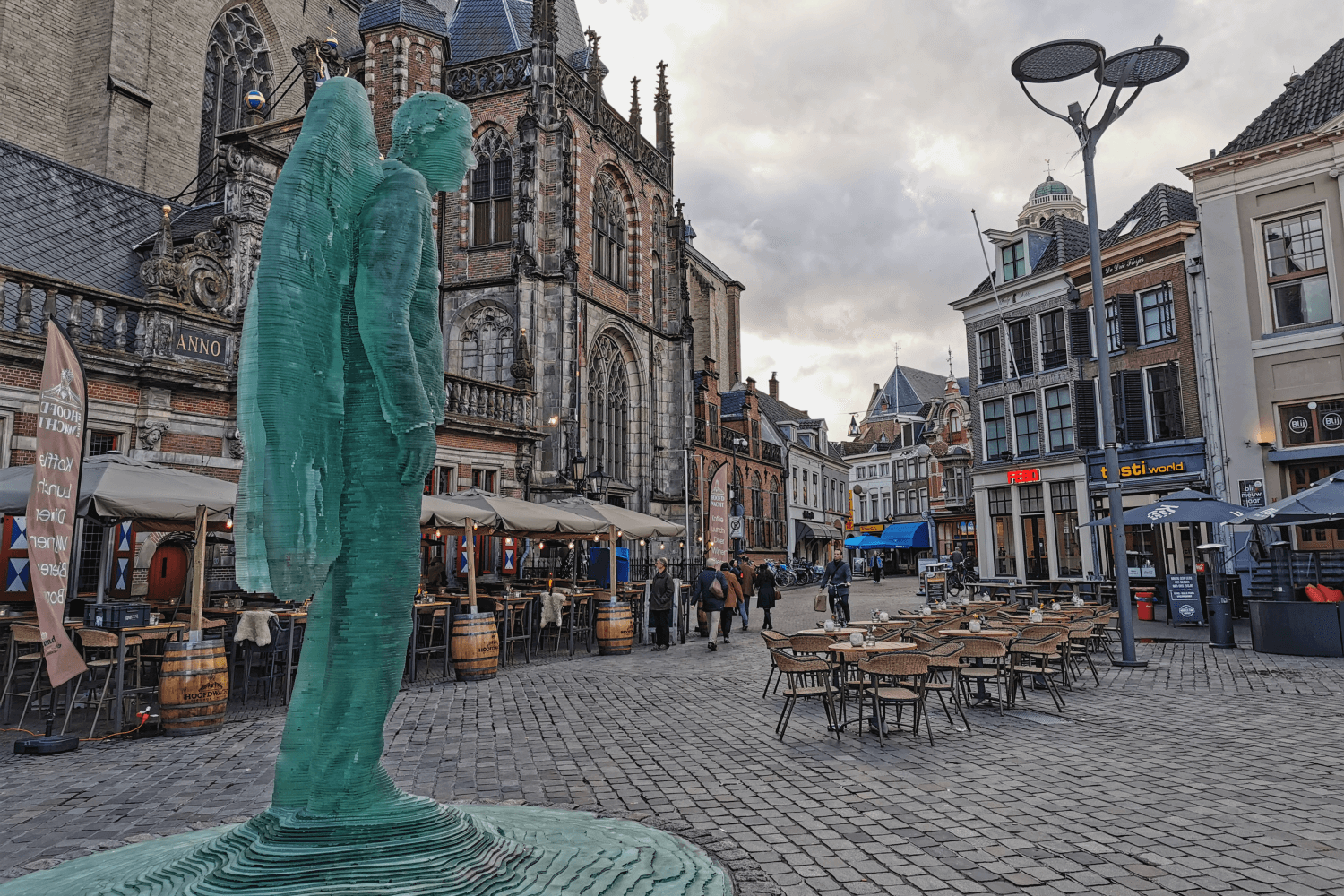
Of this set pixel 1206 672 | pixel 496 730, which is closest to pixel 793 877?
pixel 496 730

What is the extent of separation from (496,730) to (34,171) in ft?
48.8

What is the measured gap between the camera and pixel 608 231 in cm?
2906

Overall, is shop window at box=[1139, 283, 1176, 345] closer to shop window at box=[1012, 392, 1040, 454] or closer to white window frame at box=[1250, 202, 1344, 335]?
white window frame at box=[1250, 202, 1344, 335]

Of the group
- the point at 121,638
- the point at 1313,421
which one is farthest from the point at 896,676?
the point at 1313,421

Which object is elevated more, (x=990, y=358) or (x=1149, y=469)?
(x=990, y=358)

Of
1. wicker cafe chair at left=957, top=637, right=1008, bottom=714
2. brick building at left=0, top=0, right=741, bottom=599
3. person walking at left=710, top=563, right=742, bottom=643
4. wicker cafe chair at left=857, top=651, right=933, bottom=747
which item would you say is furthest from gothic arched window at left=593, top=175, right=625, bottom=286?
wicker cafe chair at left=857, top=651, right=933, bottom=747

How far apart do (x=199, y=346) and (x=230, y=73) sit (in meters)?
15.6

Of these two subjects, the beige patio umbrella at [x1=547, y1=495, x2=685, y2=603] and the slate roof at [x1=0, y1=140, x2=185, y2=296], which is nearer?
the slate roof at [x1=0, y1=140, x2=185, y2=296]

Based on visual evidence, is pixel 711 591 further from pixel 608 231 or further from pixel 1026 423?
pixel 608 231

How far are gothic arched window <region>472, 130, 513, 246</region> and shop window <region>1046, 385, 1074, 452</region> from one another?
1791cm

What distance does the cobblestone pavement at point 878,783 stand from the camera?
13.4 feet

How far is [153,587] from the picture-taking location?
40.7ft

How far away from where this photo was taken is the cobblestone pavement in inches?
161

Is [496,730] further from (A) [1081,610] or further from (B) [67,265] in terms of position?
(B) [67,265]
